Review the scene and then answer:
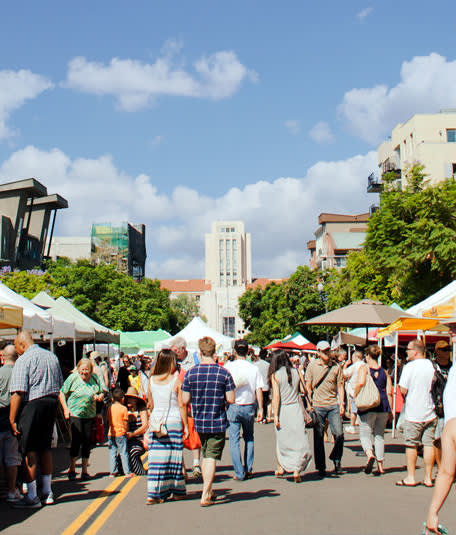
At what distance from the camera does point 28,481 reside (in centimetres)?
782

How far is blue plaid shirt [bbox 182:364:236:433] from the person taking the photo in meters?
7.88

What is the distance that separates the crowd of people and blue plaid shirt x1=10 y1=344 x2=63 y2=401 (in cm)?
1

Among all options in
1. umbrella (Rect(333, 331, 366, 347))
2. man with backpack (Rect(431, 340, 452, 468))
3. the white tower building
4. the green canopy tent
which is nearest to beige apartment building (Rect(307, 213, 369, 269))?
the green canopy tent

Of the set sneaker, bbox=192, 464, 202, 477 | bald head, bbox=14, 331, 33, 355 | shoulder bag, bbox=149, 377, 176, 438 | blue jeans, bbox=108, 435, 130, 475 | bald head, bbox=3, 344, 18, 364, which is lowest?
sneaker, bbox=192, 464, 202, 477

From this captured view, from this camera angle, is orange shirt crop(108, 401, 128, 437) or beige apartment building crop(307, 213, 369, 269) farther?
beige apartment building crop(307, 213, 369, 269)

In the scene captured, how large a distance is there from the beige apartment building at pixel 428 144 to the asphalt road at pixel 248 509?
38132 millimetres

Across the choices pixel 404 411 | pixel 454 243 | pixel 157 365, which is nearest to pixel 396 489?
pixel 404 411

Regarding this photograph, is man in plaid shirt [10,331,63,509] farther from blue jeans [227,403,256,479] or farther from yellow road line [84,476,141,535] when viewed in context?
blue jeans [227,403,256,479]

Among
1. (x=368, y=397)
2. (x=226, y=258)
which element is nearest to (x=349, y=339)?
(x=368, y=397)

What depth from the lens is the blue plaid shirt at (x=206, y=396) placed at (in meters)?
7.88

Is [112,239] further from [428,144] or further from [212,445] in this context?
[212,445]

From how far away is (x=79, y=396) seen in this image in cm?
1002

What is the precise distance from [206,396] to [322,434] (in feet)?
8.19

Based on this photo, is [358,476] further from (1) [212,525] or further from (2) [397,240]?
(2) [397,240]
